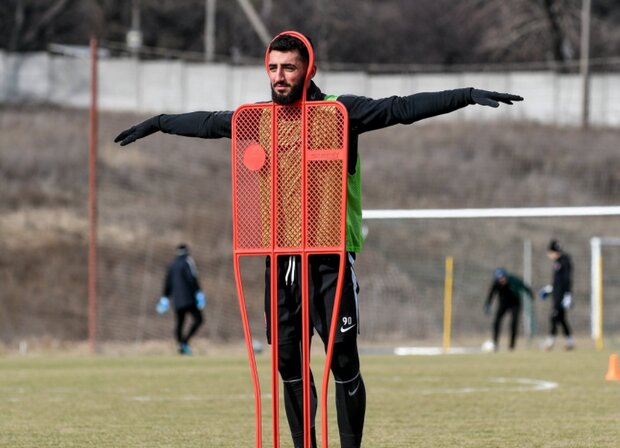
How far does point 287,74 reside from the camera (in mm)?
6055

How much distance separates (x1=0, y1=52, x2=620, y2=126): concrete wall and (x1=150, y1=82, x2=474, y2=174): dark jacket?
39.0m

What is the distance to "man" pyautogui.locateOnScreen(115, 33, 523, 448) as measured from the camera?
19.9 feet

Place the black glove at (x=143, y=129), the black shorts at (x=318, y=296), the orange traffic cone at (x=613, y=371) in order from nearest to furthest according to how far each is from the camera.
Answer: the black shorts at (x=318, y=296) < the black glove at (x=143, y=129) < the orange traffic cone at (x=613, y=371)

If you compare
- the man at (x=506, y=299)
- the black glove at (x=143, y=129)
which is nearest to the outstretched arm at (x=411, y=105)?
the black glove at (x=143, y=129)

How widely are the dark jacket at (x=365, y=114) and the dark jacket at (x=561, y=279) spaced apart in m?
19.0

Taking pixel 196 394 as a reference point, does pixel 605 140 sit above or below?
above

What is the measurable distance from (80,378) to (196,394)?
10.4 feet

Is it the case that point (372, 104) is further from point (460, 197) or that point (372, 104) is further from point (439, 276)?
point (460, 197)

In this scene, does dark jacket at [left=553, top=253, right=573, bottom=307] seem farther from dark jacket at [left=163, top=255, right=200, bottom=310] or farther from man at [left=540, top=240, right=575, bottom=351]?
dark jacket at [left=163, top=255, right=200, bottom=310]

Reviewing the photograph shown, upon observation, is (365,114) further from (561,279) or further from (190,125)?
(561,279)

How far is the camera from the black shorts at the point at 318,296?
6.39 m

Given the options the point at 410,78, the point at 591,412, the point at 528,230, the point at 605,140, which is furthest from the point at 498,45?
the point at 591,412

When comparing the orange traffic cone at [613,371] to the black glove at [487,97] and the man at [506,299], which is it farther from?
the man at [506,299]

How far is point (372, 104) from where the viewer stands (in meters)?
6.19
